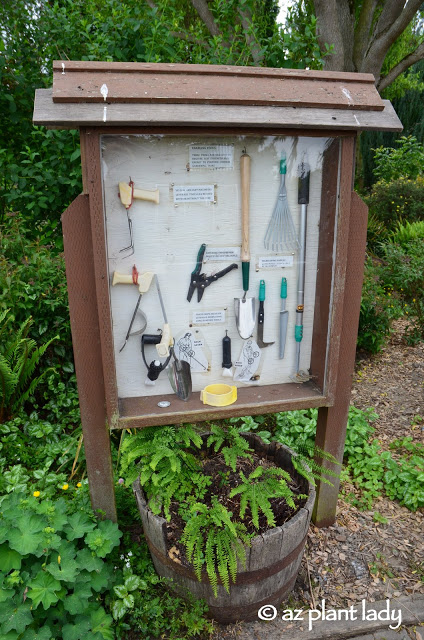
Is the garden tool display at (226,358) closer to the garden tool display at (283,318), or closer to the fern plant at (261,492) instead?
the garden tool display at (283,318)

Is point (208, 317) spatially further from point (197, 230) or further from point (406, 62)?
point (406, 62)

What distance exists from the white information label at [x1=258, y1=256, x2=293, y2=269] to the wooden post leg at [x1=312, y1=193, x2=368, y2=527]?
287 mm

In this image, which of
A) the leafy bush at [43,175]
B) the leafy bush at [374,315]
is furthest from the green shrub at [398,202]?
the leafy bush at [43,175]

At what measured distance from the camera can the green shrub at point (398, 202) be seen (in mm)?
8078

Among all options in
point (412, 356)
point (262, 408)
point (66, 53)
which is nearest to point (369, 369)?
point (412, 356)

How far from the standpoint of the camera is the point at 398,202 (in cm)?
822

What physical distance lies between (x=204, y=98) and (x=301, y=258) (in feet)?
2.57

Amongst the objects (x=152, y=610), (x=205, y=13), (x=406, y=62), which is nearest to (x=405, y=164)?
(x=406, y=62)

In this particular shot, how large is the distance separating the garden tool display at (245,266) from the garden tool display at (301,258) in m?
0.22

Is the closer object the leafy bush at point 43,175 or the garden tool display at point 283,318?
the garden tool display at point 283,318

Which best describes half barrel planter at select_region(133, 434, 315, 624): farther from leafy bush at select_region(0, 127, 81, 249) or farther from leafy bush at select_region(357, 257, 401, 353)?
leafy bush at select_region(357, 257, 401, 353)

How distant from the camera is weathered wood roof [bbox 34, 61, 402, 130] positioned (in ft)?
5.06

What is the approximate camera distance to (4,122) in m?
3.77

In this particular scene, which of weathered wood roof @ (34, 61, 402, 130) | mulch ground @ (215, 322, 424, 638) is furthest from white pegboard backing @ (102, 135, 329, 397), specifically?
mulch ground @ (215, 322, 424, 638)
